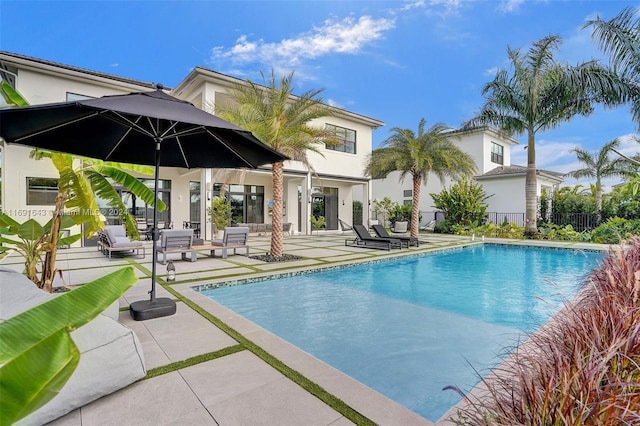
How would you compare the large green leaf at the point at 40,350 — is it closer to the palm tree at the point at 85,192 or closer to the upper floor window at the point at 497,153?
the palm tree at the point at 85,192

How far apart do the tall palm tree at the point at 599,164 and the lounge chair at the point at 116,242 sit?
29105 millimetres

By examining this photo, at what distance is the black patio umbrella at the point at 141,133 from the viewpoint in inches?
148

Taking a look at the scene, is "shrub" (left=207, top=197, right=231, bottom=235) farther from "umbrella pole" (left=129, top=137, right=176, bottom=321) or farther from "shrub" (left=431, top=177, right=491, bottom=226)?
"shrub" (left=431, top=177, right=491, bottom=226)

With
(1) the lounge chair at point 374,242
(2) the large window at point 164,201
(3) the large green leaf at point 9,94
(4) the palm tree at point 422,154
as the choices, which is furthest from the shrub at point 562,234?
(3) the large green leaf at point 9,94

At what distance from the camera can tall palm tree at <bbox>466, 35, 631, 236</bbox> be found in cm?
1672

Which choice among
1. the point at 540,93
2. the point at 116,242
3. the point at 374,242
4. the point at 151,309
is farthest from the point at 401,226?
the point at 151,309

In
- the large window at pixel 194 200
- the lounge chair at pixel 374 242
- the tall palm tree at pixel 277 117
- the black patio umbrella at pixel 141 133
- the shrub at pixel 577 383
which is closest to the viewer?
the shrub at pixel 577 383

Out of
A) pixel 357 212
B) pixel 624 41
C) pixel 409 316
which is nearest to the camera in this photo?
pixel 409 316

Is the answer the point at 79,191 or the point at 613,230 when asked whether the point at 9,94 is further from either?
the point at 613,230

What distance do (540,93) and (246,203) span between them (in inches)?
751

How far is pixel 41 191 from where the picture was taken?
14.7m

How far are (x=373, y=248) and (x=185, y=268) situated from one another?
343 inches

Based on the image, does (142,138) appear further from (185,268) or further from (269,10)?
(269,10)

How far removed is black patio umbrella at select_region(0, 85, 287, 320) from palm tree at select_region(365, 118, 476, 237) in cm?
1224
